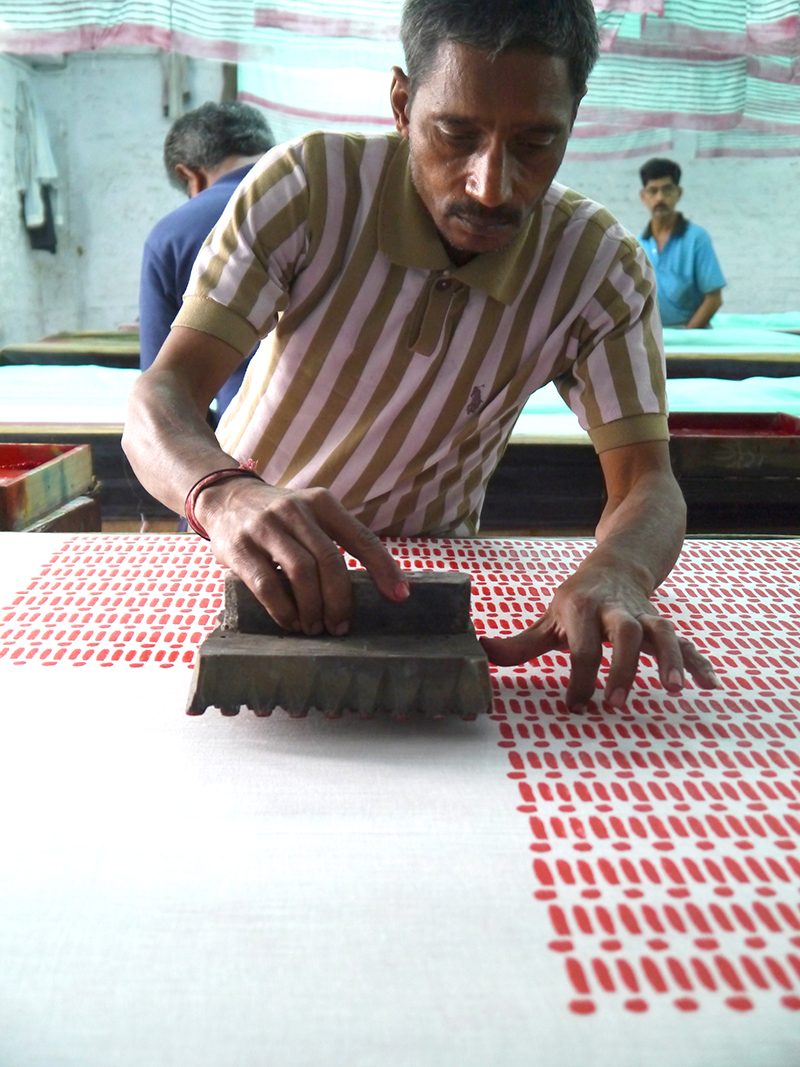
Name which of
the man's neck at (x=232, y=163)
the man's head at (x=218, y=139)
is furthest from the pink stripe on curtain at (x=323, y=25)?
the man's neck at (x=232, y=163)

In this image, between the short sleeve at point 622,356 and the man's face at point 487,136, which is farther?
the short sleeve at point 622,356

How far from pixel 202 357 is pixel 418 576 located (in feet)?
1.89

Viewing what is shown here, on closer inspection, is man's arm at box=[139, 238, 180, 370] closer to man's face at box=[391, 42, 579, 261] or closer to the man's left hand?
man's face at box=[391, 42, 579, 261]

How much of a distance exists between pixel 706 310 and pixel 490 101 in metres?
4.64

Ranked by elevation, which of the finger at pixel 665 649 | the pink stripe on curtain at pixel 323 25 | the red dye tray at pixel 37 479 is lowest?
the red dye tray at pixel 37 479

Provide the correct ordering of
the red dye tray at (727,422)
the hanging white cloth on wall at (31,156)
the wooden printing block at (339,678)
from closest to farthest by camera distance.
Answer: the wooden printing block at (339,678) < the red dye tray at (727,422) < the hanging white cloth on wall at (31,156)

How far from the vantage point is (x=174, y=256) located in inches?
98.9

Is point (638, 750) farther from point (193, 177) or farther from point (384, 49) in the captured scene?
point (384, 49)

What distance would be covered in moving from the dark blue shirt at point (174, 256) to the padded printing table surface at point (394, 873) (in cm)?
164

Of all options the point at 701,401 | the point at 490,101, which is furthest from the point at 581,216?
the point at 701,401

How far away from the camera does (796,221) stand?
7.65 metres

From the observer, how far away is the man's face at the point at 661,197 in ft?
17.5

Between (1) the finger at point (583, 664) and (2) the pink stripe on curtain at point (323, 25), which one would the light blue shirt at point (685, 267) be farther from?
(1) the finger at point (583, 664)

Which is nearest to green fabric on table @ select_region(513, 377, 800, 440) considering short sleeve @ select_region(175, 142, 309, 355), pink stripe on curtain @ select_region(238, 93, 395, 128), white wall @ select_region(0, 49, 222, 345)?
short sleeve @ select_region(175, 142, 309, 355)
